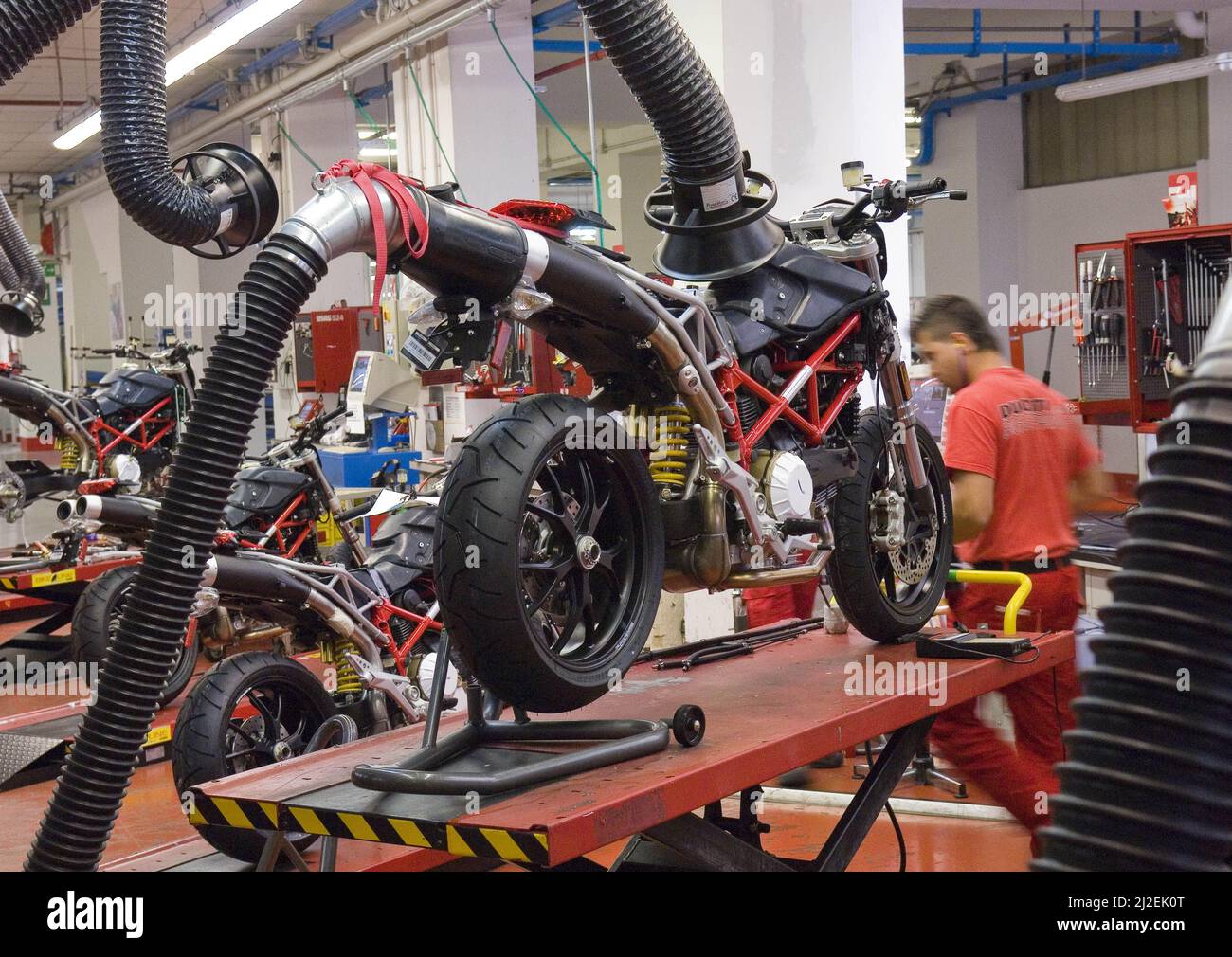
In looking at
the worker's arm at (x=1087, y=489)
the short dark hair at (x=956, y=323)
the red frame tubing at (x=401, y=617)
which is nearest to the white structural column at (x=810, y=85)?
the short dark hair at (x=956, y=323)

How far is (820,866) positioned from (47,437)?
7001 mm

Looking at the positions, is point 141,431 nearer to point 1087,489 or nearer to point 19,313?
point 19,313

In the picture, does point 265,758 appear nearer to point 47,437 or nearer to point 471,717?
point 471,717

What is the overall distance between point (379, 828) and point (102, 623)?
408 cm

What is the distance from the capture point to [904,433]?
3793 millimetres

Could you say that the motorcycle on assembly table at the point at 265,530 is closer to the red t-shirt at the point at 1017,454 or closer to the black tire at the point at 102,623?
the black tire at the point at 102,623

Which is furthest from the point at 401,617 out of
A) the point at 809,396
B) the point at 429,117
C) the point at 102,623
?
the point at 429,117

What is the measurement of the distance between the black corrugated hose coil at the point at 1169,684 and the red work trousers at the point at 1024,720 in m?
2.29

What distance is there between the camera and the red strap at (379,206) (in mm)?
2350

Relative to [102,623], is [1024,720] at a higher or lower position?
lower

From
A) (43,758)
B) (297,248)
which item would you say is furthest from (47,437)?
(297,248)

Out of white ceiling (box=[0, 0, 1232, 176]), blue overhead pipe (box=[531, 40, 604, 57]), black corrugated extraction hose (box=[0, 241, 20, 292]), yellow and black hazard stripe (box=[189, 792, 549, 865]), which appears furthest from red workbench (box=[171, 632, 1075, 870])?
white ceiling (box=[0, 0, 1232, 176])
